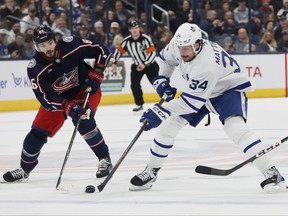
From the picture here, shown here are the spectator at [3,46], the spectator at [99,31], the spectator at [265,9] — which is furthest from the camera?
the spectator at [265,9]

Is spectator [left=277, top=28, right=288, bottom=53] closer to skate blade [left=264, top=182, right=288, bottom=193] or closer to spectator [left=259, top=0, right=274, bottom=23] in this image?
spectator [left=259, top=0, right=274, bottom=23]

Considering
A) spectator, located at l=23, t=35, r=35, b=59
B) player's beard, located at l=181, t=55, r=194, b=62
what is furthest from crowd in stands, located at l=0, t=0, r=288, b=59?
player's beard, located at l=181, t=55, r=194, b=62

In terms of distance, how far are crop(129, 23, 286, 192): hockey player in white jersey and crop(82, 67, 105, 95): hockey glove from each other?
2.34 ft

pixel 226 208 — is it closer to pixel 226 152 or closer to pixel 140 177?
pixel 140 177

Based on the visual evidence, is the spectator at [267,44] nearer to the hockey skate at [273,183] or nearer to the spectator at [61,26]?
the spectator at [61,26]

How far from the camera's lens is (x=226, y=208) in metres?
4.10

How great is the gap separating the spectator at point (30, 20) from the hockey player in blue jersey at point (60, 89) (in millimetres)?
6698

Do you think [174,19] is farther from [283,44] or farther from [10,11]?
[10,11]

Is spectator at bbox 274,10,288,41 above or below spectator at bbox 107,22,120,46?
below

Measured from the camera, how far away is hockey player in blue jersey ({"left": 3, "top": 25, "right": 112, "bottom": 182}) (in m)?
5.13

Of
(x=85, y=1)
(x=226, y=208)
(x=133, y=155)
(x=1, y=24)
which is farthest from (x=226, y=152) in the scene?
(x=85, y=1)

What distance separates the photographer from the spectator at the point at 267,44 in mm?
13570

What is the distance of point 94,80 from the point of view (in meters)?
5.35

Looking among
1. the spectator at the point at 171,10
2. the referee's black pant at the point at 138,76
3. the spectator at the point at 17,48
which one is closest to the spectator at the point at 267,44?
the spectator at the point at 171,10
